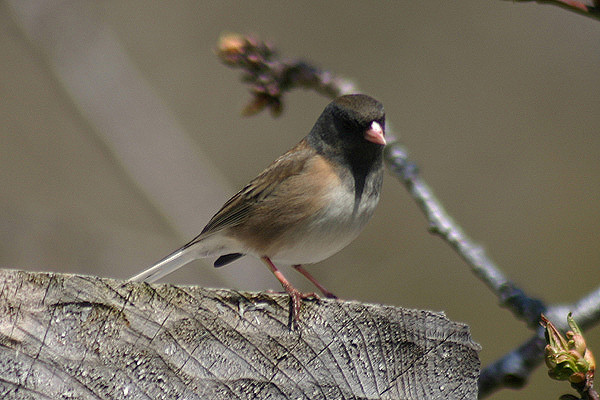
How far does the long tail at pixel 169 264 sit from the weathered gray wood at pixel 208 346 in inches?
45.6

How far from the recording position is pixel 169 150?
2855 millimetres

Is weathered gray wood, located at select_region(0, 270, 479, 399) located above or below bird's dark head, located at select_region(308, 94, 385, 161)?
below

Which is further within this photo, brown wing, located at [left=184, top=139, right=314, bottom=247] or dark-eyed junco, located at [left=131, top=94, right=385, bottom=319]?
brown wing, located at [left=184, top=139, right=314, bottom=247]

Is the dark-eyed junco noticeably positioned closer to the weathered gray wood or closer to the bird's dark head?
the bird's dark head

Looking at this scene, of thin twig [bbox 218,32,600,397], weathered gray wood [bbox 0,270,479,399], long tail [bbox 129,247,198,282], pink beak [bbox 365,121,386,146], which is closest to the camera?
weathered gray wood [bbox 0,270,479,399]

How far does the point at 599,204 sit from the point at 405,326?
353 centimetres

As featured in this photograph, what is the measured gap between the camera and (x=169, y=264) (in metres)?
2.40

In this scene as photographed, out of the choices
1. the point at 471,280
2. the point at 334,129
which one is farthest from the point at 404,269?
the point at 334,129

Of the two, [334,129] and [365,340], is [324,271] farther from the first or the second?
[365,340]

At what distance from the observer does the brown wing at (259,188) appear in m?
2.39

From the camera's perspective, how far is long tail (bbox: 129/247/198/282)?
2344mm

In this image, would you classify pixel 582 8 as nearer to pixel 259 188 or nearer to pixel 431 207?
pixel 431 207

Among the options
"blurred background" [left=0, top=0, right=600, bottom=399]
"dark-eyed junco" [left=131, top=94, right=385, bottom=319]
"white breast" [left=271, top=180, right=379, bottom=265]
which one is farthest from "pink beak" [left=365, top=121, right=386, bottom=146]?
"blurred background" [left=0, top=0, right=600, bottom=399]

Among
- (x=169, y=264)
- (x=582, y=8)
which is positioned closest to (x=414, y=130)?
(x=169, y=264)
